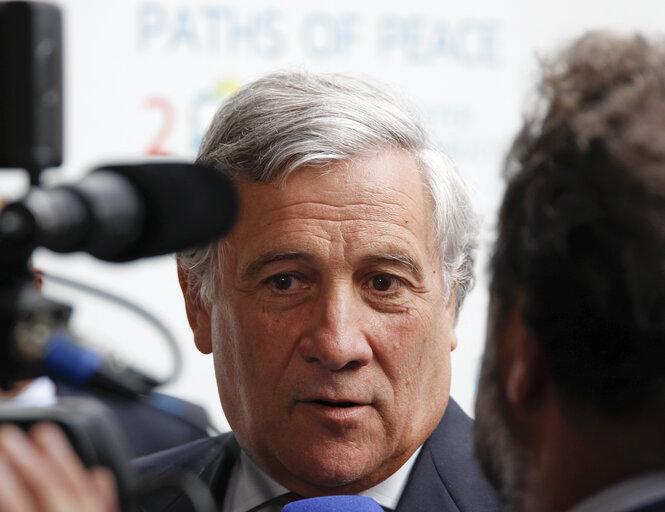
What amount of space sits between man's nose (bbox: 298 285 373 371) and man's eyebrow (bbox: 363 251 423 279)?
3.3 inches

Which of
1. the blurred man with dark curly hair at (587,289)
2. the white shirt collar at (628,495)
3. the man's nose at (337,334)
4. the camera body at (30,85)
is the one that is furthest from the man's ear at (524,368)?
the man's nose at (337,334)

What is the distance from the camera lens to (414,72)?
13.7 ft

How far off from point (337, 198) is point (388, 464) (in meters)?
0.57

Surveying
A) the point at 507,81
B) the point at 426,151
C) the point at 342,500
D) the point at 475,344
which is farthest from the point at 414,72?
the point at 342,500

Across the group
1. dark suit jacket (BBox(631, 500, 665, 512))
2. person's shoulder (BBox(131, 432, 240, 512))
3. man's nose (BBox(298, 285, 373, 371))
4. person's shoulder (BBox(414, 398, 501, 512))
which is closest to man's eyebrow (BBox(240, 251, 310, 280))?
man's nose (BBox(298, 285, 373, 371))

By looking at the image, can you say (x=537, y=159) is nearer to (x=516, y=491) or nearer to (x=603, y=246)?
(x=603, y=246)

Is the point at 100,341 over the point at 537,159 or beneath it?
beneath

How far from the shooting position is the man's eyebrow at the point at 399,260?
205 centimetres

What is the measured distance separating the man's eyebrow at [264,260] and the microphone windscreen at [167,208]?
1.02m

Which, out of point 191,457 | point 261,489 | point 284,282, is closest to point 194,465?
point 191,457

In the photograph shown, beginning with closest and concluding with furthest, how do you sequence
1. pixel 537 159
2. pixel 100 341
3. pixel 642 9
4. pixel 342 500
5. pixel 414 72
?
pixel 100 341
pixel 537 159
pixel 342 500
pixel 414 72
pixel 642 9

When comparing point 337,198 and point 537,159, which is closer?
point 537,159

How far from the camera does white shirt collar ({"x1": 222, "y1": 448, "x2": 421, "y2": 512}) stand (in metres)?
2.07

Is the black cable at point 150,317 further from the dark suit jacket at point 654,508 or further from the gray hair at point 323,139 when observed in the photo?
the gray hair at point 323,139
